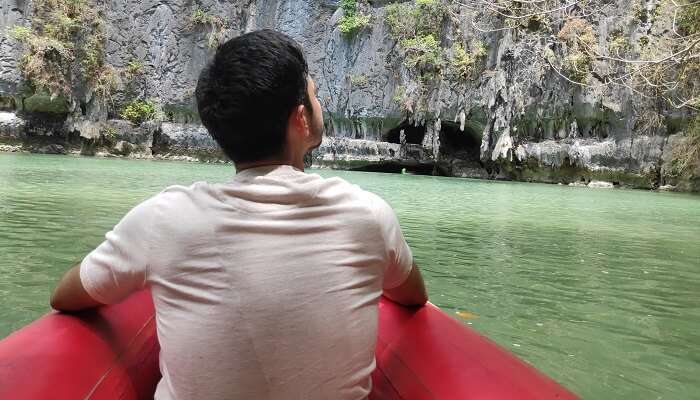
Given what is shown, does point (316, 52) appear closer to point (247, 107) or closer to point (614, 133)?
point (614, 133)

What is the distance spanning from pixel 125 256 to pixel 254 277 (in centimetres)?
30

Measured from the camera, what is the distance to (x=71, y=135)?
26.9 meters

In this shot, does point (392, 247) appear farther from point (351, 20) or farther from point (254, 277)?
point (351, 20)

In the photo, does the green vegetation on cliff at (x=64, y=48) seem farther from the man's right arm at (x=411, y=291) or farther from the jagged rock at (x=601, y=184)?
the man's right arm at (x=411, y=291)

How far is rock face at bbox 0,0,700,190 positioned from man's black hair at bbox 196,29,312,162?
22256 millimetres

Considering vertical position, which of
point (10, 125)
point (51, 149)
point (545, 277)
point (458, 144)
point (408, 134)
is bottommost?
point (545, 277)

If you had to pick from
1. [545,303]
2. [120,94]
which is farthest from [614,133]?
[120,94]

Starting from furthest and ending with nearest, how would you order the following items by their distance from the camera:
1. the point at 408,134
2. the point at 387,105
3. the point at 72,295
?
the point at 408,134 < the point at 387,105 < the point at 72,295

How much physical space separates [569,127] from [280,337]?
937 inches

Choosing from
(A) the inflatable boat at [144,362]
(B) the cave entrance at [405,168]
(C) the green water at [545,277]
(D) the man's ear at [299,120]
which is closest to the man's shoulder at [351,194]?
(D) the man's ear at [299,120]

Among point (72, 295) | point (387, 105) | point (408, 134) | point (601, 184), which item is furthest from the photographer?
point (408, 134)

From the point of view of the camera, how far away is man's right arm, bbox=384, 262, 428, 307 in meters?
1.66

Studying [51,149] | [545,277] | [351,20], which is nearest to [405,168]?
[351,20]

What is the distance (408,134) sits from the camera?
29.6 meters
